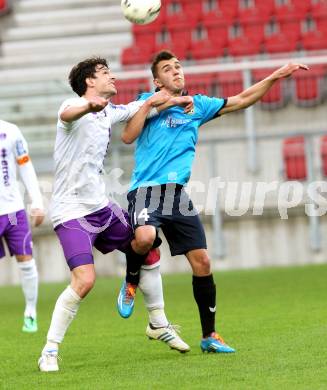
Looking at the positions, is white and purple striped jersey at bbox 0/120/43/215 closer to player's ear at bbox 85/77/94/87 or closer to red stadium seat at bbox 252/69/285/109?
player's ear at bbox 85/77/94/87

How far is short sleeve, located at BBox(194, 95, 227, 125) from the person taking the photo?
26.2 feet

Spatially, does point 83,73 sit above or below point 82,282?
above

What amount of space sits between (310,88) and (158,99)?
9.07 metres

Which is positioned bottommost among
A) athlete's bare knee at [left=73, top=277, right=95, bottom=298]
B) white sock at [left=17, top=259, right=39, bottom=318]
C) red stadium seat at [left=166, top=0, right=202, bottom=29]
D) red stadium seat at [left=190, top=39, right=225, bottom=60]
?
white sock at [left=17, top=259, right=39, bottom=318]

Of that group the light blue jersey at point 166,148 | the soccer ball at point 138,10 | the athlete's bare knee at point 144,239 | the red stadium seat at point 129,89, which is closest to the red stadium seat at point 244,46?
the red stadium seat at point 129,89

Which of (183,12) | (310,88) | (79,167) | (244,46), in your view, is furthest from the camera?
(183,12)

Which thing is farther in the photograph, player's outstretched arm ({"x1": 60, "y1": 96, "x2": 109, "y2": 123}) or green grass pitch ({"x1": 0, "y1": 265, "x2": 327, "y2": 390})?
player's outstretched arm ({"x1": 60, "y1": 96, "x2": 109, "y2": 123})

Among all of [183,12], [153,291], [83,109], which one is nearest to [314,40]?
[183,12]

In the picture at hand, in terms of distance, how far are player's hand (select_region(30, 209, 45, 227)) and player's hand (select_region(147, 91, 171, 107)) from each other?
110 cm

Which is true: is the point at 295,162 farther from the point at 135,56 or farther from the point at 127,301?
the point at 127,301

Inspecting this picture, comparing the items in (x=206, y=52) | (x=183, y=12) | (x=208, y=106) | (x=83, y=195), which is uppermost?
(x=183, y=12)

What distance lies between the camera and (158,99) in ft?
25.1

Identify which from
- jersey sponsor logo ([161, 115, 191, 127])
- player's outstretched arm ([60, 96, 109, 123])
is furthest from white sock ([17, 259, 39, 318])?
player's outstretched arm ([60, 96, 109, 123])

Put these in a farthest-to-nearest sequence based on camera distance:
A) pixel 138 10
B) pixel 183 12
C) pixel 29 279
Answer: pixel 183 12 < pixel 29 279 < pixel 138 10
